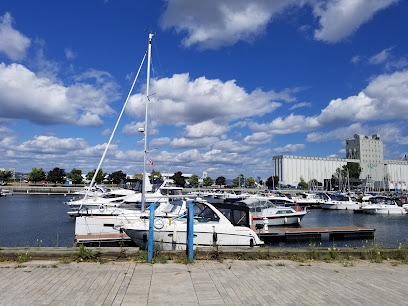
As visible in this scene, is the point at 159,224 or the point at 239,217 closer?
the point at 159,224

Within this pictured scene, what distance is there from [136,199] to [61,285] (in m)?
26.4

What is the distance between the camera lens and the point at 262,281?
8.01 meters

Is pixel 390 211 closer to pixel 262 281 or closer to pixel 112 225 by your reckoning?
pixel 112 225

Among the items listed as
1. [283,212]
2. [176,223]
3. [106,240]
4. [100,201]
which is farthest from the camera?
[100,201]

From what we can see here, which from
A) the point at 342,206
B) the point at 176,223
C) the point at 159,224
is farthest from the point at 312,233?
the point at 342,206

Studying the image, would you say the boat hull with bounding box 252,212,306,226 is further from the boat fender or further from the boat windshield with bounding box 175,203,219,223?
the boat fender

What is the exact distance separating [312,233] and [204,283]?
68.7 feet

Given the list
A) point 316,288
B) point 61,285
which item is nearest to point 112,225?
point 61,285

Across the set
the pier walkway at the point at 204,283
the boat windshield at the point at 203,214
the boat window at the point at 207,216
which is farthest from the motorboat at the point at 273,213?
the pier walkway at the point at 204,283

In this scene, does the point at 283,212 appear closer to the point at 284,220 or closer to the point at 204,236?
the point at 284,220

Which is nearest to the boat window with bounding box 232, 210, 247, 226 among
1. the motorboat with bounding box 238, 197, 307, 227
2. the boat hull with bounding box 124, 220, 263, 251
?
the boat hull with bounding box 124, 220, 263, 251

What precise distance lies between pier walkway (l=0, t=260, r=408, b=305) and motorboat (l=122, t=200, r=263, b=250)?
213 inches

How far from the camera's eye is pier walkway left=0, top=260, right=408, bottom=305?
→ 6.71 meters

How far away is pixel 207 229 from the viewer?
1544cm
